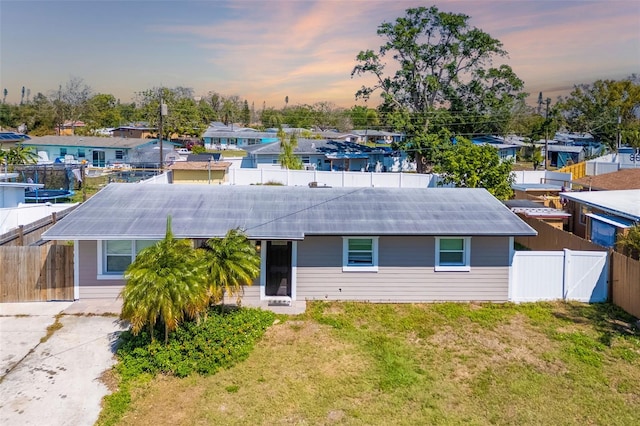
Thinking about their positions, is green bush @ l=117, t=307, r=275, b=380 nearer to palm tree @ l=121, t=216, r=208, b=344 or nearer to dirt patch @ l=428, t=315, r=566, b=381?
→ palm tree @ l=121, t=216, r=208, b=344

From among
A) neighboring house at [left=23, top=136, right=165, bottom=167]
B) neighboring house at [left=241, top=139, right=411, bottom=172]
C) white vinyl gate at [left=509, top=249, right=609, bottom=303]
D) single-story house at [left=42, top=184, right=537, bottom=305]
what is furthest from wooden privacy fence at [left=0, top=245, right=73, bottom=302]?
neighboring house at [left=23, top=136, right=165, bottom=167]

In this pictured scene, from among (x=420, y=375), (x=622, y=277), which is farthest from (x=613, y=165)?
(x=420, y=375)

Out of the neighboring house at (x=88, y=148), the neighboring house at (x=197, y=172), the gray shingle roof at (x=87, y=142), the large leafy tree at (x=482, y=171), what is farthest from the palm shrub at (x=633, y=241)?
the gray shingle roof at (x=87, y=142)

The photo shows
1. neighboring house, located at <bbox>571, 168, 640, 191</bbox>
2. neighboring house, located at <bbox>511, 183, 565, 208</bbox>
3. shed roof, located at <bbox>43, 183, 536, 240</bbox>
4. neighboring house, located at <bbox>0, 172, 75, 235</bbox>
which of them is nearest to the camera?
shed roof, located at <bbox>43, 183, 536, 240</bbox>

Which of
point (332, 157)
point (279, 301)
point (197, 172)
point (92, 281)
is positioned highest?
point (332, 157)

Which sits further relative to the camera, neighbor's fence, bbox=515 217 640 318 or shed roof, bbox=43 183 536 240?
shed roof, bbox=43 183 536 240

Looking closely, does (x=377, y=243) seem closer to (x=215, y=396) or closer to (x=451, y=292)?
(x=451, y=292)

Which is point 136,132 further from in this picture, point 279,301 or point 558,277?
point 558,277
